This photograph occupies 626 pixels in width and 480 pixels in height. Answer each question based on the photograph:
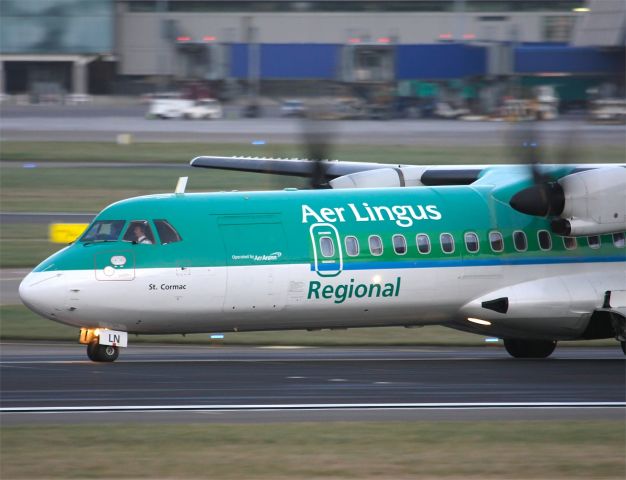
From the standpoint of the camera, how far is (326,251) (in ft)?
56.1

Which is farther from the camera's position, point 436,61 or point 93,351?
point 436,61

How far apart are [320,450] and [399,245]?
21.8 ft

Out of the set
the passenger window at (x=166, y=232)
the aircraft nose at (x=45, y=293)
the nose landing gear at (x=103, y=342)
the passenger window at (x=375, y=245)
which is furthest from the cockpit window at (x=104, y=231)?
the passenger window at (x=375, y=245)

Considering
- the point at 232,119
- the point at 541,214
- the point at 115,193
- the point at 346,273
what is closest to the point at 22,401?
the point at 346,273

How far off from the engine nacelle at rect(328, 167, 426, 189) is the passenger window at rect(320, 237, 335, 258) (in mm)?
2908

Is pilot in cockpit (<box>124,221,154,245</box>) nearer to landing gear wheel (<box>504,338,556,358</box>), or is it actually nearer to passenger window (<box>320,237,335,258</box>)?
passenger window (<box>320,237,335,258</box>)

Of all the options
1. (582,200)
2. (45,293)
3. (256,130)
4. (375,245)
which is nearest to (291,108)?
(256,130)

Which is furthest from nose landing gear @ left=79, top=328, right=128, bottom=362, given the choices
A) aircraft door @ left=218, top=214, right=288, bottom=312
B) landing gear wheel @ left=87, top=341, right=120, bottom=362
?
aircraft door @ left=218, top=214, right=288, bottom=312

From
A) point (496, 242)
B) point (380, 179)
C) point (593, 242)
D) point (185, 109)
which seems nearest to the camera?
point (496, 242)

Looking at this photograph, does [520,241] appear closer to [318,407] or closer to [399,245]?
[399,245]

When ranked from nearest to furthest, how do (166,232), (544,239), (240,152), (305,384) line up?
(305,384) < (166,232) < (544,239) < (240,152)

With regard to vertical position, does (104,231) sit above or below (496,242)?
above

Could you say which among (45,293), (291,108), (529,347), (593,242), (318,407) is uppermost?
(593,242)

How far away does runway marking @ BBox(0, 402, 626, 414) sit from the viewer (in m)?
13.2
